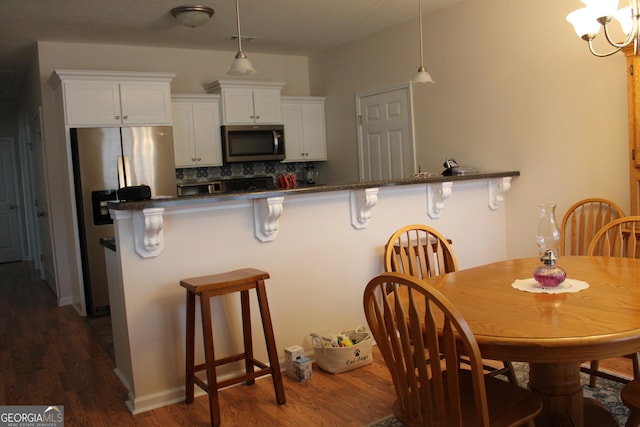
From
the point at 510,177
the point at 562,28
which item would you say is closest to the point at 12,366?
the point at 510,177

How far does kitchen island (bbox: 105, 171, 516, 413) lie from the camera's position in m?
2.87

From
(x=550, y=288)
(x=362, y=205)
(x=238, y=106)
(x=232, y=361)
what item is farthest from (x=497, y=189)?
(x=238, y=106)

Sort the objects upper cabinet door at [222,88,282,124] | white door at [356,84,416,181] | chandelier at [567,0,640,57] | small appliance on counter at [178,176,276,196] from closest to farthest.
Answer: chandelier at [567,0,640,57] < white door at [356,84,416,181] < small appliance on counter at [178,176,276,196] < upper cabinet door at [222,88,282,124]

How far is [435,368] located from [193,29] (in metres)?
4.28

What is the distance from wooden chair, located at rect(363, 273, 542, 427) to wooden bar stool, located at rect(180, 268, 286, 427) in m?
1.14

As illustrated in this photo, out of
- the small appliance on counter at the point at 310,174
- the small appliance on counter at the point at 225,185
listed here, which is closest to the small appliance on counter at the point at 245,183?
the small appliance on counter at the point at 225,185

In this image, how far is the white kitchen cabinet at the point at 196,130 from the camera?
553 cm

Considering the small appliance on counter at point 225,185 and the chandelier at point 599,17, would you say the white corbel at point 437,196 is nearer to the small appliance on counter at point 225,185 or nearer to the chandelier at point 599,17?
the chandelier at point 599,17

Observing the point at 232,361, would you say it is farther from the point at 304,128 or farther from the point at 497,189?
the point at 304,128

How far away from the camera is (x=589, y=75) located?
367 cm

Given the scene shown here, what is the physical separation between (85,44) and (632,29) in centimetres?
465

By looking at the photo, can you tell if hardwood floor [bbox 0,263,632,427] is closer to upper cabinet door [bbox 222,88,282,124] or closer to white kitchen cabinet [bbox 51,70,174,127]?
white kitchen cabinet [bbox 51,70,174,127]

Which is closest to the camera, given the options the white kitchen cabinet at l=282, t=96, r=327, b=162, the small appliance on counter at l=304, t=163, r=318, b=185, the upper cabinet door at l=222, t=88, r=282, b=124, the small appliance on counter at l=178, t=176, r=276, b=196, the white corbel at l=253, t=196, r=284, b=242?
the white corbel at l=253, t=196, r=284, b=242

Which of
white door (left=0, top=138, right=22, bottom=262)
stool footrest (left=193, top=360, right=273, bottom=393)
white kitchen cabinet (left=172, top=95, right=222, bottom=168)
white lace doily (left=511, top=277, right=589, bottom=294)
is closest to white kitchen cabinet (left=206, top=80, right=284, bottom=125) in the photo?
white kitchen cabinet (left=172, top=95, right=222, bottom=168)
